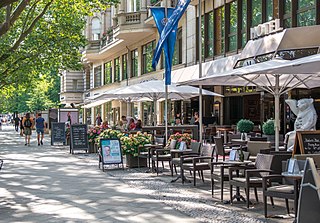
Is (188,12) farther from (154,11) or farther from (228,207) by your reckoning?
(228,207)

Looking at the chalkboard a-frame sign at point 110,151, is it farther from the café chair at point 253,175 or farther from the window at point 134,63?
the window at point 134,63

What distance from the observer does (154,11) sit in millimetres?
17188

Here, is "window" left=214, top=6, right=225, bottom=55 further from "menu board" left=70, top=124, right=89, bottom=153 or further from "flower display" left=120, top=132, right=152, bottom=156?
"flower display" left=120, top=132, right=152, bottom=156

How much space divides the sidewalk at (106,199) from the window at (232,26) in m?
11.5

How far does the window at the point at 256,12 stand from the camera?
22.5m

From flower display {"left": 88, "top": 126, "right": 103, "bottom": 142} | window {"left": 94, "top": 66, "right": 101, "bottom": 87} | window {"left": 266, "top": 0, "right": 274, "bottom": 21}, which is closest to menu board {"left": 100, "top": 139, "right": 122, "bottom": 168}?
flower display {"left": 88, "top": 126, "right": 103, "bottom": 142}

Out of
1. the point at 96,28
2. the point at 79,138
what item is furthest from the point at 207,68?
the point at 96,28

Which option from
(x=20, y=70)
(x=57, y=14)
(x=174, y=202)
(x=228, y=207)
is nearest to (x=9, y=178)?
(x=174, y=202)

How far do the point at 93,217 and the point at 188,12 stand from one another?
72.6 ft

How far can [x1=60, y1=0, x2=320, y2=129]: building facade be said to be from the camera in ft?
64.8

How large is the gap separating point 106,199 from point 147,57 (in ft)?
88.9

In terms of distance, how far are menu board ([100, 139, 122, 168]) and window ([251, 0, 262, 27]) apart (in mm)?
10242

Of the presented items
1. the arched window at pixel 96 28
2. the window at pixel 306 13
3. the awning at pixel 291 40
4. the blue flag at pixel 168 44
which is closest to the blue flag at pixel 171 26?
the blue flag at pixel 168 44

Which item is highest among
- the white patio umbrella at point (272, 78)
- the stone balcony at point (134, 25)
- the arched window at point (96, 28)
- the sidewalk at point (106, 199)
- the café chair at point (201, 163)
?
the arched window at point (96, 28)
